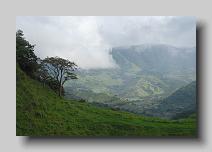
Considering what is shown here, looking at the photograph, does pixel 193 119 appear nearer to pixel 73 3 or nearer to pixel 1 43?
pixel 73 3

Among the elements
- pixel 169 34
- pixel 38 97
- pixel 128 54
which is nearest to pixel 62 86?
pixel 38 97

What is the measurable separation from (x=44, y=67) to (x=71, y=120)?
0.66m

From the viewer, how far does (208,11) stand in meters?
6.41

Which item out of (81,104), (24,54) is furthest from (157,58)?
(24,54)

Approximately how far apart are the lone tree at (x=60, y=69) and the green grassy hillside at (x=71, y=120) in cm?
18

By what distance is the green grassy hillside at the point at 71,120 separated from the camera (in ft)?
21.3

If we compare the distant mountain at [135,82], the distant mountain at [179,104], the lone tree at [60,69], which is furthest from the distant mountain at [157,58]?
the lone tree at [60,69]

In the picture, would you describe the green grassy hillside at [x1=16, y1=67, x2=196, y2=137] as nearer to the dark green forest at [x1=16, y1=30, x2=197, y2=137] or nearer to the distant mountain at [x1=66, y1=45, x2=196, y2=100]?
the dark green forest at [x1=16, y1=30, x2=197, y2=137]

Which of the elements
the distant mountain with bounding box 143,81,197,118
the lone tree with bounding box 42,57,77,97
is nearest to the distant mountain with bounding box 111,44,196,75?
the distant mountain with bounding box 143,81,197,118

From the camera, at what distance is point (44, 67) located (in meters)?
6.58

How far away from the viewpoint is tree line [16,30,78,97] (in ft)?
21.5

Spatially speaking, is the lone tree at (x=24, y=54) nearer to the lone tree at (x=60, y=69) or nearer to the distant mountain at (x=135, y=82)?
the lone tree at (x=60, y=69)

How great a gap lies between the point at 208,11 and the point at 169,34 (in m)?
0.49

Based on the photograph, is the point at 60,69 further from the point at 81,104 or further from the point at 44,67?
the point at 81,104
